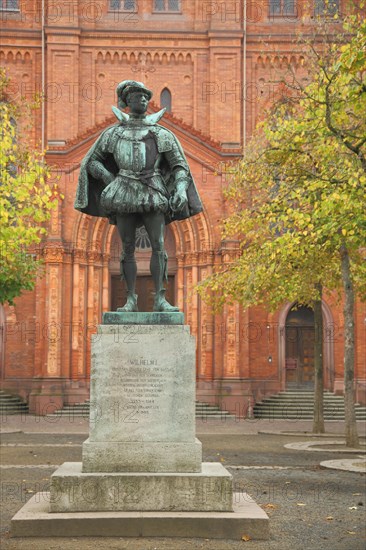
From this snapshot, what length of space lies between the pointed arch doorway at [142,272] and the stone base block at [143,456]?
23.9 metres

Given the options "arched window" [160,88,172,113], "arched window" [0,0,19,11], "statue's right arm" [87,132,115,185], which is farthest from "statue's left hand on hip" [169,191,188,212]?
"arched window" [0,0,19,11]

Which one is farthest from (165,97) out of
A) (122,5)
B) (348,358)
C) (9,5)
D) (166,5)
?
(348,358)

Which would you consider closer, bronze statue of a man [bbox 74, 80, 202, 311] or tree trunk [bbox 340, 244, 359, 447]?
bronze statue of a man [bbox 74, 80, 202, 311]

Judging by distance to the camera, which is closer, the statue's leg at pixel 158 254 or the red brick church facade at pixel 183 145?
the statue's leg at pixel 158 254

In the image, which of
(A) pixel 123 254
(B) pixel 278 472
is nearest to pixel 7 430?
(B) pixel 278 472

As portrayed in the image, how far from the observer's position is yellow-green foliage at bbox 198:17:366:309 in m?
14.2

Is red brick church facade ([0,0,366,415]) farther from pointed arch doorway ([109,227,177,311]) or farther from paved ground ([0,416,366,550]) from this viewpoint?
paved ground ([0,416,366,550])

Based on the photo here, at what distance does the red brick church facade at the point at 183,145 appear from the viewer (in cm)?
3159

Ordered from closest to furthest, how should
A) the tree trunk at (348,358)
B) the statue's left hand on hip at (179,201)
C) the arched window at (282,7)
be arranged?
the statue's left hand on hip at (179,201)
the tree trunk at (348,358)
the arched window at (282,7)

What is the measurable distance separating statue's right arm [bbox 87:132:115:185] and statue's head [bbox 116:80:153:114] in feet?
1.42

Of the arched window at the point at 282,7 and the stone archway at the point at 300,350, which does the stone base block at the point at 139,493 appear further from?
the arched window at the point at 282,7

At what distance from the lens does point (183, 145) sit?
3222 centimetres

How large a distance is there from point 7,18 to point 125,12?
4796mm

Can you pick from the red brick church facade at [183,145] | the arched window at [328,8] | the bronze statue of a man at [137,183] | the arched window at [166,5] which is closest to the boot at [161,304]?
the bronze statue of a man at [137,183]
